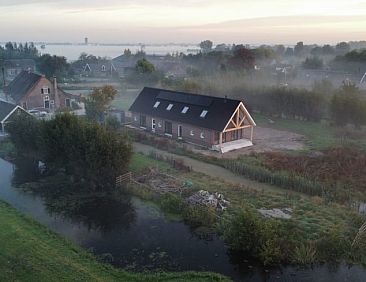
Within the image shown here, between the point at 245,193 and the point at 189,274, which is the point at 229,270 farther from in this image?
the point at 245,193

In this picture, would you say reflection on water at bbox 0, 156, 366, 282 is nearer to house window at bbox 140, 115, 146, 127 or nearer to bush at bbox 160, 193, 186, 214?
bush at bbox 160, 193, 186, 214

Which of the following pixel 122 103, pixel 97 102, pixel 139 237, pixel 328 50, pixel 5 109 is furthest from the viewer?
pixel 328 50

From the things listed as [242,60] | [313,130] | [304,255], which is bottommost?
[304,255]

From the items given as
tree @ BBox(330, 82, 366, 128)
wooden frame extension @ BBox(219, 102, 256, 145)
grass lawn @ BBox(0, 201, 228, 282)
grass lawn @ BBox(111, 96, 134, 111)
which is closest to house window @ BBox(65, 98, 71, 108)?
grass lawn @ BBox(111, 96, 134, 111)

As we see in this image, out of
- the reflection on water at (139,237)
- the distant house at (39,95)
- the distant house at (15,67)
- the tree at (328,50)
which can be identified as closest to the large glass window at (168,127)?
the reflection on water at (139,237)

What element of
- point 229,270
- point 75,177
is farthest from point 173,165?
point 229,270

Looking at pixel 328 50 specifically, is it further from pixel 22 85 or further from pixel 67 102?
pixel 22 85

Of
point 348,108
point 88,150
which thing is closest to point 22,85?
point 88,150
